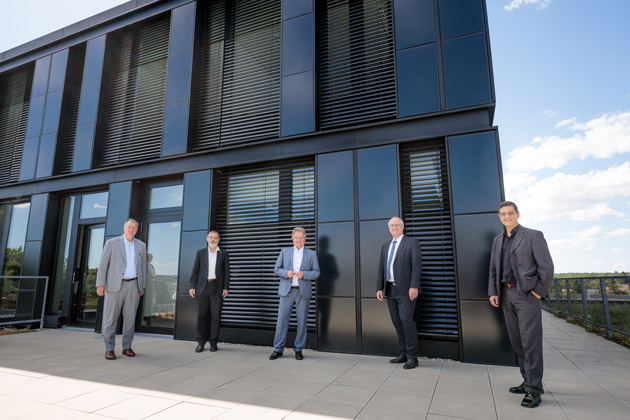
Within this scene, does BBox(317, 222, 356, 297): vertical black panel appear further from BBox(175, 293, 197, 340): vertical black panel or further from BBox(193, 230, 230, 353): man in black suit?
BBox(175, 293, 197, 340): vertical black panel

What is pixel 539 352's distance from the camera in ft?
10.5

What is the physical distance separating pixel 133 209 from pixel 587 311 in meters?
10.4

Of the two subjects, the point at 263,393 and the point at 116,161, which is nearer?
the point at 263,393

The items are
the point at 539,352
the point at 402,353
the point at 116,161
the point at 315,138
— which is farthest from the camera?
the point at 116,161

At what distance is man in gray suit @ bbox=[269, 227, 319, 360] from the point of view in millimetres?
5160

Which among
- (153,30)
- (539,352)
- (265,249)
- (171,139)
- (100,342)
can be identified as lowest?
(100,342)

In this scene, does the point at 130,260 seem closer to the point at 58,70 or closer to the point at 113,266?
the point at 113,266

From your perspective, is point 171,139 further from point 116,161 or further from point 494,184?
point 494,184

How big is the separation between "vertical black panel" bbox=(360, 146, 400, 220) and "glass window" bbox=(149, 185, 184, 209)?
13.4 feet

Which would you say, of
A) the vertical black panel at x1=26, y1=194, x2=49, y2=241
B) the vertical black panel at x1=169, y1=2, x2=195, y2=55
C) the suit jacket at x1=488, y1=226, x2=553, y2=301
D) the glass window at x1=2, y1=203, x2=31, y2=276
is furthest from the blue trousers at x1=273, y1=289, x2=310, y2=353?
the glass window at x1=2, y1=203, x2=31, y2=276

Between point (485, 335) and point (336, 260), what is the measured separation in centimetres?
232

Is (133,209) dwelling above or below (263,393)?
above

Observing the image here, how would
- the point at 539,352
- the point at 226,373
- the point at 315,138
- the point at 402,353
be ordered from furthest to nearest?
the point at 315,138 < the point at 402,353 < the point at 226,373 < the point at 539,352

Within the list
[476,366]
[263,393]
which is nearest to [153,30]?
[263,393]
